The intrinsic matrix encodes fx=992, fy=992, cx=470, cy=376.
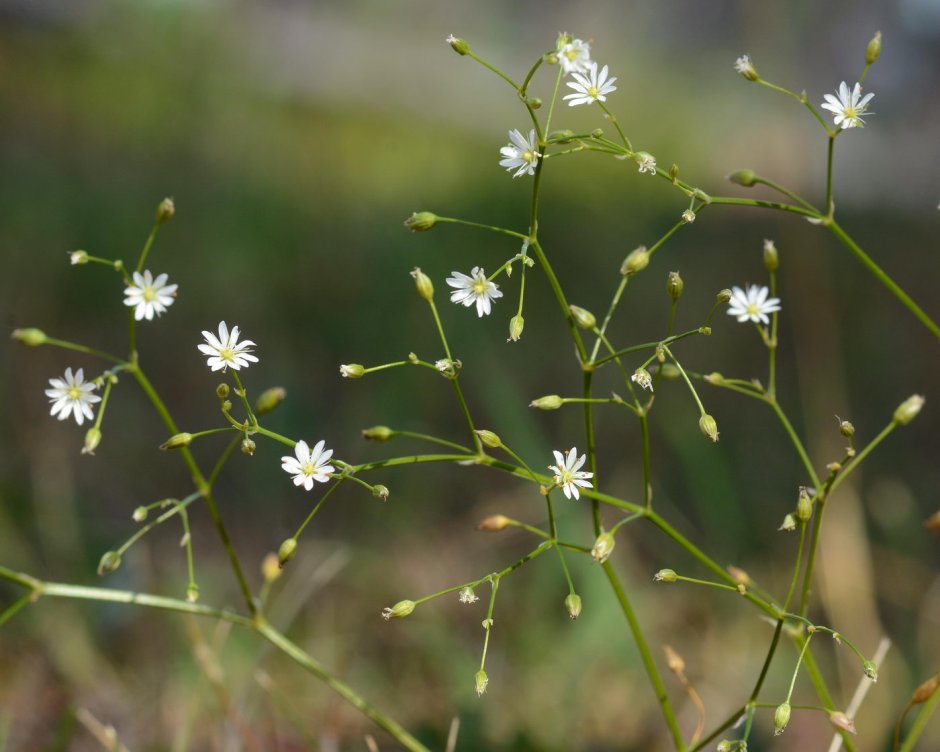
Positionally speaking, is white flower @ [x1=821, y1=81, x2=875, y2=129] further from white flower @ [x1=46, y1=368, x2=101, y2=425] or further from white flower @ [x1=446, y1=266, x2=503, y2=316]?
white flower @ [x1=46, y1=368, x2=101, y2=425]

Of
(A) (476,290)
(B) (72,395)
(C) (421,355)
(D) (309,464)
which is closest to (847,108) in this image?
(A) (476,290)

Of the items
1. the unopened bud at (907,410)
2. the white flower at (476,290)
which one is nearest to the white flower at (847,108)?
the unopened bud at (907,410)

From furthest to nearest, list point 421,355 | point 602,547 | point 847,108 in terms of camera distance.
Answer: point 421,355
point 847,108
point 602,547

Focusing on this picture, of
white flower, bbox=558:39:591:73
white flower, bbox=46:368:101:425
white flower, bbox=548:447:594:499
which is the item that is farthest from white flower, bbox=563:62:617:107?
white flower, bbox=46:368:101:425

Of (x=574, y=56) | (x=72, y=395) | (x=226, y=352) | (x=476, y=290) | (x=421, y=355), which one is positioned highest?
(x=574, y=56)

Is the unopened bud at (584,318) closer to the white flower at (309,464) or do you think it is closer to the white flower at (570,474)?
the white flower at (570,474)

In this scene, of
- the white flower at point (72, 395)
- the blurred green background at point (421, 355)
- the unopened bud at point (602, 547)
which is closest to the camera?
the unopened bud at point (602, 547)

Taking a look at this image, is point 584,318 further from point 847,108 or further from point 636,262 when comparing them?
point 847,108
